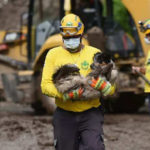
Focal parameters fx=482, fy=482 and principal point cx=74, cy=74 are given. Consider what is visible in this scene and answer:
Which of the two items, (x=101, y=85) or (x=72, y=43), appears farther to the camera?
(x=72, y=43)

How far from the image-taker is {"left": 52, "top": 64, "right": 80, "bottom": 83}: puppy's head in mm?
4699

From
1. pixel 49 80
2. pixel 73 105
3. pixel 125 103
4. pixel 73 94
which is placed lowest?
pixel 125 103

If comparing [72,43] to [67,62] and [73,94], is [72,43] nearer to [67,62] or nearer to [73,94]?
[67,62]

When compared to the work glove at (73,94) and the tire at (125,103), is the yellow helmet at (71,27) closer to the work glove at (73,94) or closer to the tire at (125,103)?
the work glove at (73,94)

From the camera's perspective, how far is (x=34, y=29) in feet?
35.8

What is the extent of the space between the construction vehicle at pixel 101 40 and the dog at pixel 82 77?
390 cm

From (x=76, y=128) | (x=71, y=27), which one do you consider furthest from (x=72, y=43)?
(x=76, y=128)

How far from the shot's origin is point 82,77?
15.6 feet

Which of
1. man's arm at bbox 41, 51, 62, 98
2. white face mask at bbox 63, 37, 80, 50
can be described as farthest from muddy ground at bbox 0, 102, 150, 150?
white face mask at bbox 63, 37, 80, 50

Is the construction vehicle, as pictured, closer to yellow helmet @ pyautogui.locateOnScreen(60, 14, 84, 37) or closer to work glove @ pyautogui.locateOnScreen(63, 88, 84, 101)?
yellow helmet @ pyautogui.locateOnScreen(60, 14, 84, 37)

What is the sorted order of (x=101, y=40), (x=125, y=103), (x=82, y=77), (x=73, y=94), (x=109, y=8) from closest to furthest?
(x=73, y=94)
(x=82, y=77)
(x=101, y=40)
(x=109, y=8)
(x=125, y=103)

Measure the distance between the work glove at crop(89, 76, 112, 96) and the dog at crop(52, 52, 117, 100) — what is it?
4 centimetres

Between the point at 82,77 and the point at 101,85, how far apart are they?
21 cm

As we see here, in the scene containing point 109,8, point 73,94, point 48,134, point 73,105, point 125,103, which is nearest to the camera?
point 73,94
